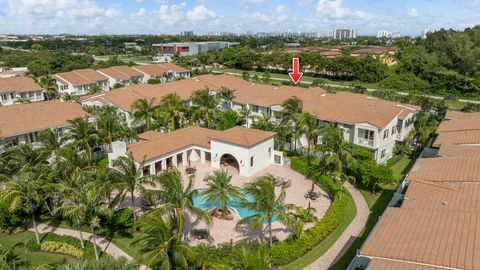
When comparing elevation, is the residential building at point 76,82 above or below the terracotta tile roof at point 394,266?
above

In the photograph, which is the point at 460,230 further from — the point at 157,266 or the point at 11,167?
the point at 11,167

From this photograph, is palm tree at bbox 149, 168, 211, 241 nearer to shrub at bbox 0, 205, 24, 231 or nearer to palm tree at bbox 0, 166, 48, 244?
palm tree at bbox 0, 166, 48, 244

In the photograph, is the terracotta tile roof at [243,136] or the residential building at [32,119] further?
the residential building at [32,119]

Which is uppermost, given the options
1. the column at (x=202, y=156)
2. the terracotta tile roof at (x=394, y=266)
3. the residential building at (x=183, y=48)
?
the residential building at (x=183, y=48)

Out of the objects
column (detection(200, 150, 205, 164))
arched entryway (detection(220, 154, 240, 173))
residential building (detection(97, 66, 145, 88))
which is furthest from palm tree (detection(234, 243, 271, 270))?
residential building (detection(97, 66, 145, 88))

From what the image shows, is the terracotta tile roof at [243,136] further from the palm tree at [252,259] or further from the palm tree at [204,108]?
the palm tree at [252,259]

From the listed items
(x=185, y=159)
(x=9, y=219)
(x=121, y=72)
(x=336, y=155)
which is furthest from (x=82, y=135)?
(x=121, y=72)

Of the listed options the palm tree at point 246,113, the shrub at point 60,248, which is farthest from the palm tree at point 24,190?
the palm tree at point 246,113

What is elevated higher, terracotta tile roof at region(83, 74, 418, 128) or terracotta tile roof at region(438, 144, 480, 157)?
terracotta tile roof at region(83, 74, 418, 128)
